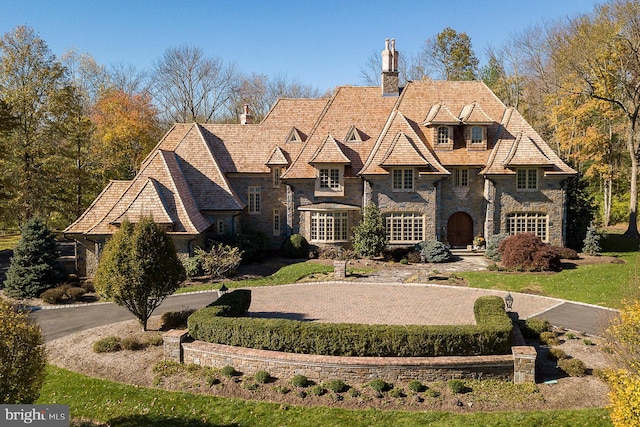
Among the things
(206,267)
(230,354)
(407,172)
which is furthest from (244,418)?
(407,172)

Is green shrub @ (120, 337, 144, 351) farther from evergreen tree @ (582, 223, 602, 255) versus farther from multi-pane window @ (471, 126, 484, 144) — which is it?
evergreen tree @ (582, 223, 602, 255)

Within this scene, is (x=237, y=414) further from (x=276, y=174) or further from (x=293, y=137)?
(x=293, y=137)

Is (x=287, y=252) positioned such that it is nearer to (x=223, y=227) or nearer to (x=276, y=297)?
(x=223, y=227)

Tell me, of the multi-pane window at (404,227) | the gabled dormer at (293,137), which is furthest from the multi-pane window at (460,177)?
the gabled dormer at (293,137)

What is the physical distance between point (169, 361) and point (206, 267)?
1064 centimetres

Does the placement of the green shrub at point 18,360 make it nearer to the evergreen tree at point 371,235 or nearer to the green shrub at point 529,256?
the evergreen tree at point 371,235

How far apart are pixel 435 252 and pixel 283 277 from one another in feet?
32.9

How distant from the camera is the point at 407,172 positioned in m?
29.6

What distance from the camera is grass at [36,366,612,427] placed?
1039cm

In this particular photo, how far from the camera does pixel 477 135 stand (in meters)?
31.3

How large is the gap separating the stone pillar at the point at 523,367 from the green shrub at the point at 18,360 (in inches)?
463

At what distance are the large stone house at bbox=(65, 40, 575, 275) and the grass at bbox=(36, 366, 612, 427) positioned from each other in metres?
15.0

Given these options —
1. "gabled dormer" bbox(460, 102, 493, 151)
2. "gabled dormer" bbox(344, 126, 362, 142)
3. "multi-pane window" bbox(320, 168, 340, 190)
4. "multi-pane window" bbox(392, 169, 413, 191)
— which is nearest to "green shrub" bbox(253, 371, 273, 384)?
"multi-pane window" bbox(392, 169, 413, 191)

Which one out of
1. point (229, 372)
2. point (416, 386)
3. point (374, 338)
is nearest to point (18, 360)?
point (229, 372)
